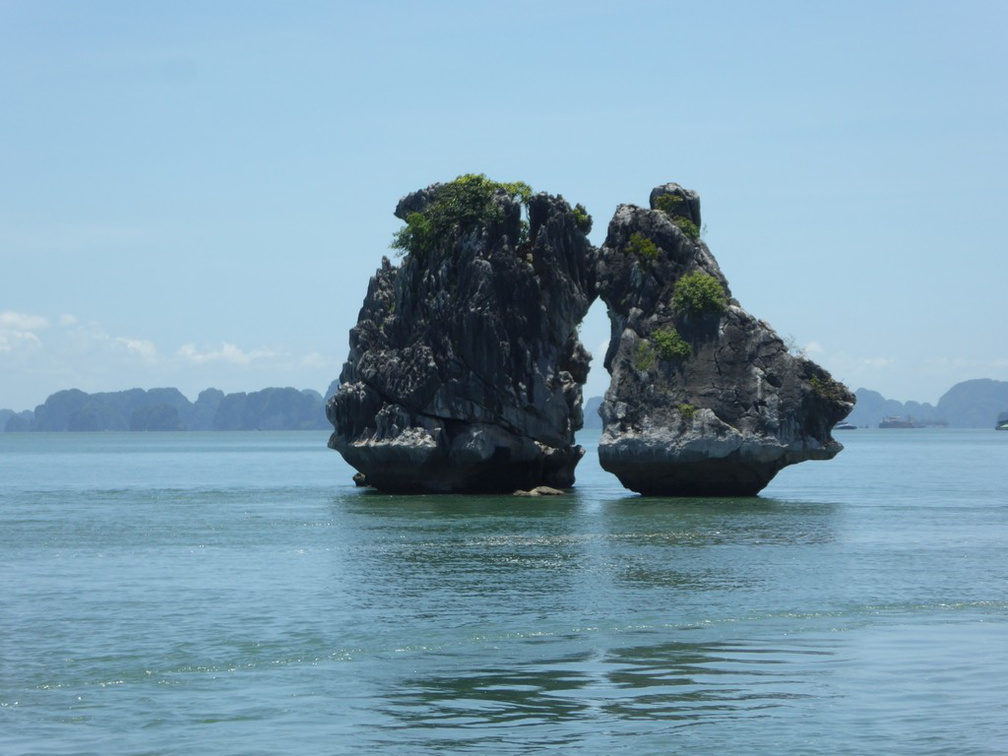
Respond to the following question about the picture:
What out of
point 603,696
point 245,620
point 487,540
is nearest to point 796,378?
point 487,540

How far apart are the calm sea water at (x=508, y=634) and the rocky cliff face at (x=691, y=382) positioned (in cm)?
557

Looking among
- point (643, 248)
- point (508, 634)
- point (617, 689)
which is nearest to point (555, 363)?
point (643, 248)

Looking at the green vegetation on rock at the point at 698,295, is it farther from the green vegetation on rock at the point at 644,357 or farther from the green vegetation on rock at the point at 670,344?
the green vegetation on rock at the point at 644,357

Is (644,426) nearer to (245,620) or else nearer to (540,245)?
(540,245)

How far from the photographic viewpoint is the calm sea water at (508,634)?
68.3ft

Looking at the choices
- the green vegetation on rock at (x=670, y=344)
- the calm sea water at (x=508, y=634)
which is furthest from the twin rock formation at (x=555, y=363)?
the calm sea water at (x=508, y=634)

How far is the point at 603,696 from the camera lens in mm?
22953

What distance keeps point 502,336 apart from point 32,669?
143 ft

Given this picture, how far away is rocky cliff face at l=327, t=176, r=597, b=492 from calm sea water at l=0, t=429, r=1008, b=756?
9958 mm

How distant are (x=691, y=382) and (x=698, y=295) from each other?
13.7 ft

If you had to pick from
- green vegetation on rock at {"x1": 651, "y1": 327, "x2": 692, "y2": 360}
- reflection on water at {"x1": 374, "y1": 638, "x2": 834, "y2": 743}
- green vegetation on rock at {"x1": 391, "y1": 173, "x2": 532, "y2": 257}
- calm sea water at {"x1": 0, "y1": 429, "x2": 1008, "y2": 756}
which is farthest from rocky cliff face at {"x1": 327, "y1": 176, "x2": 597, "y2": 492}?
reflection on water at {"x1": 374, "y1": 638, "x2": 834, "y2": 743}

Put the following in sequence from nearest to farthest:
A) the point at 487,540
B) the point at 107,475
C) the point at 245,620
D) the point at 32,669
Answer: the point at 32,669, the point at 245,620, the point at 487,540, the point at 107,475

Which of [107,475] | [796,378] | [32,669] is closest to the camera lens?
[32,669]

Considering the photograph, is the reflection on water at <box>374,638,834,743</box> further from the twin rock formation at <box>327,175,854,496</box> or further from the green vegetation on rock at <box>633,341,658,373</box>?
the green vegetation on rock at <box>633,341,658,373</box>
